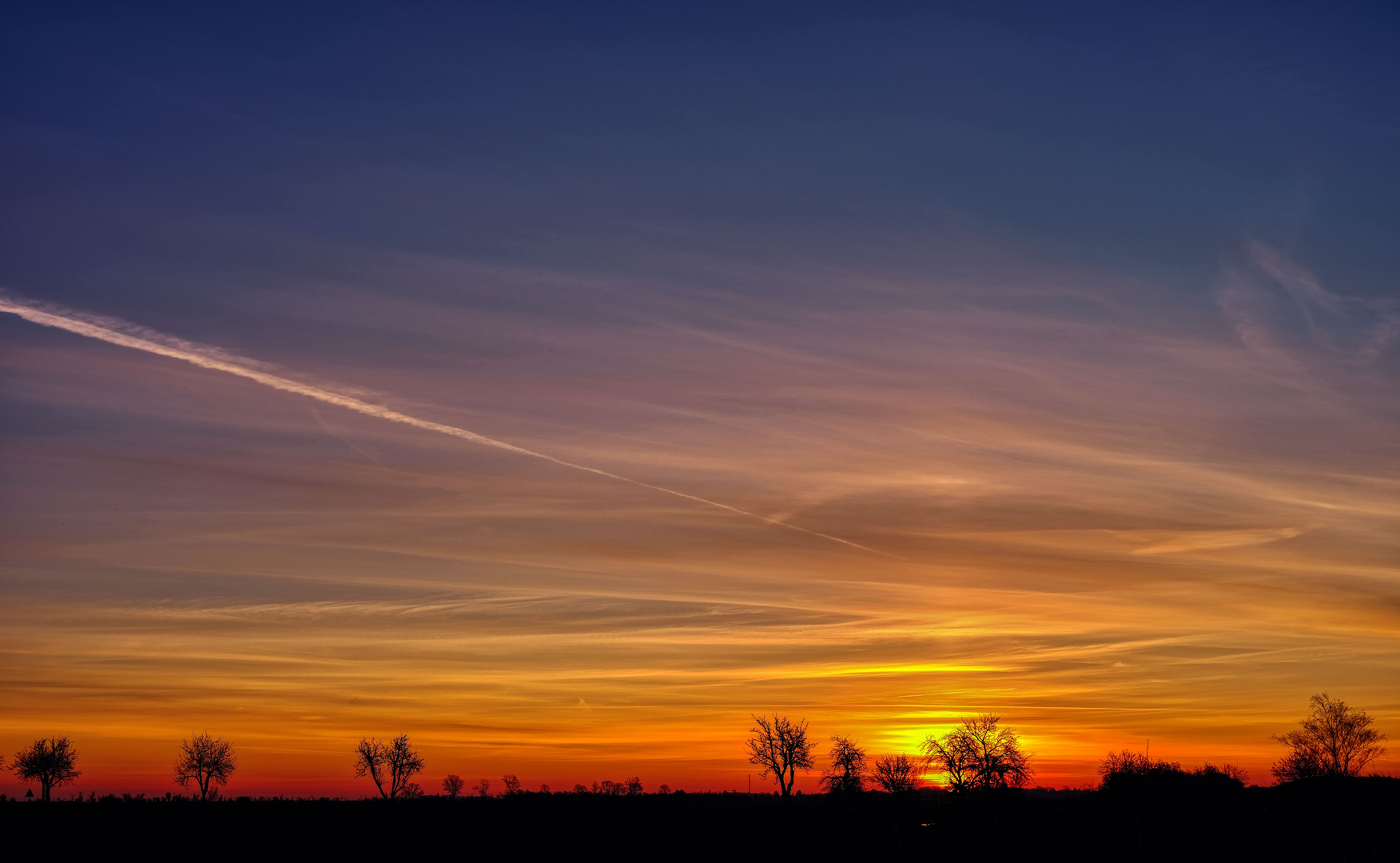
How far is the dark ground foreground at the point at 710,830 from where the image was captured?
54.1 meters

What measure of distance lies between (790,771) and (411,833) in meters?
109

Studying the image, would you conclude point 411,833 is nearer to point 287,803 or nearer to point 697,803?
point 287,803

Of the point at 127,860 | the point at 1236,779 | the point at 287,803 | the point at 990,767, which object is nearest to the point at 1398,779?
the point at 1236,779

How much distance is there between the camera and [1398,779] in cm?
9994

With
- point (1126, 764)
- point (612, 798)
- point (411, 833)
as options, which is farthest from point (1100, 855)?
point (1126, 764)

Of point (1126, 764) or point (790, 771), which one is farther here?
point (790, 771)

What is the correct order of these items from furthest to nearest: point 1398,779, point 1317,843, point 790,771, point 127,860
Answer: point 790,771, point 1398,779, point 1317,843, point 127,860

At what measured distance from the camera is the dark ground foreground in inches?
2128

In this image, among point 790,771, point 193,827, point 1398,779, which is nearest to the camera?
point 193,827

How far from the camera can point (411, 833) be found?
6119cm

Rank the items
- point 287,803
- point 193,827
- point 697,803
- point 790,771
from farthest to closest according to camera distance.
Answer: point 790,771 → point 697,803 → point 287,803 → point 193,827

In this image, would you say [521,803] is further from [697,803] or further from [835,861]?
[835,861]

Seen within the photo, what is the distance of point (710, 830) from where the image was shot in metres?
68.7

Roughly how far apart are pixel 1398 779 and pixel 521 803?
260 feet
